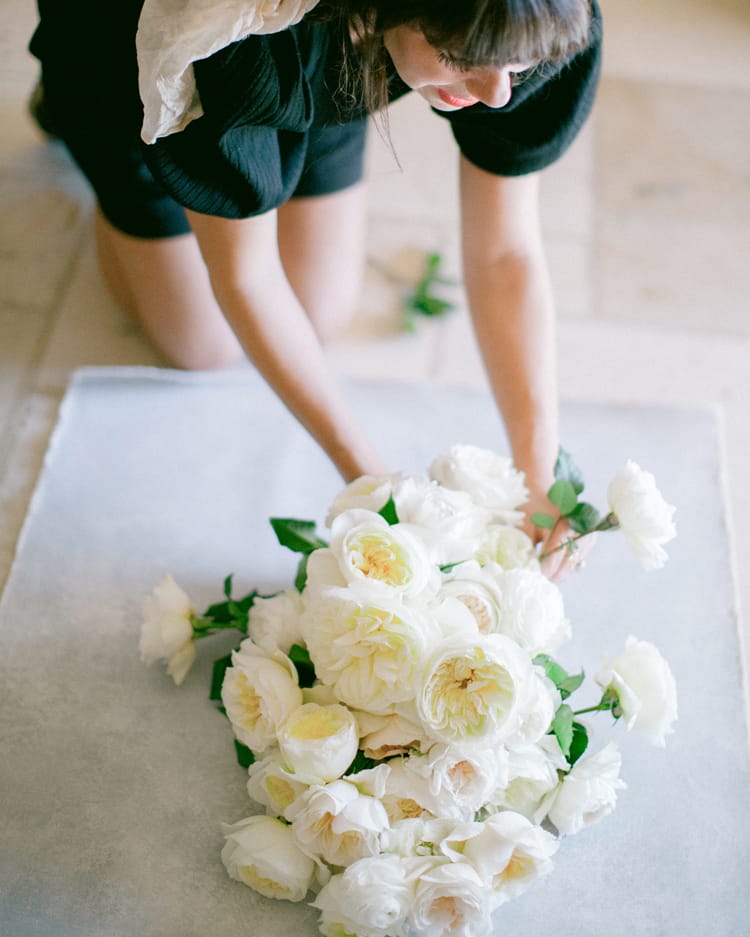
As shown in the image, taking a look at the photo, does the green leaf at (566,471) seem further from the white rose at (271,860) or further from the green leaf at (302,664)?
the white rose at (271,860)

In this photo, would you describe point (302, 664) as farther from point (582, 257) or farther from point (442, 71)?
point (582, 257)

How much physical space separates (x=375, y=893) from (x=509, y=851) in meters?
0.12

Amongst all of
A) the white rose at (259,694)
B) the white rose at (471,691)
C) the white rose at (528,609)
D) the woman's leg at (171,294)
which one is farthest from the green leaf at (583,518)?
the woman's leg at (171,294)

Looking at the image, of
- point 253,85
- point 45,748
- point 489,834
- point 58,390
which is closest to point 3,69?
point 58,390

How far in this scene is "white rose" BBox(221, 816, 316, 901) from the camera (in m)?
0.86

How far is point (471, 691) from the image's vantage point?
0.76 meters

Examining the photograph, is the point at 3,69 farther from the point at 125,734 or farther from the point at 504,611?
the point at 504,611

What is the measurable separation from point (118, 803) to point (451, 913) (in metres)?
0.41

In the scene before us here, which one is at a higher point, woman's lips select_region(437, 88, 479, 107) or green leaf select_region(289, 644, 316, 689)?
woman's lips select_region(437, 88, 479, 107)

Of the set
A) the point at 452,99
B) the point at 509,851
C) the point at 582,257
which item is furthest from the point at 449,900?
the point at 582,257

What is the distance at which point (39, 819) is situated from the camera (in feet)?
3.32

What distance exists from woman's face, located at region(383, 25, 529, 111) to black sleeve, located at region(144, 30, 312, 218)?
0.13m

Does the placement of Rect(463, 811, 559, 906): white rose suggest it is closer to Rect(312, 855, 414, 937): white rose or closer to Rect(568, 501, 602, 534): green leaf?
Rect(312, 855, 414, 937): white rose

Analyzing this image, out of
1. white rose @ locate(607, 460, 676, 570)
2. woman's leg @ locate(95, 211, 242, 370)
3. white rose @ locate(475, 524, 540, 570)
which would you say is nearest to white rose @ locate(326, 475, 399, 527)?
white rose @ locate(475, 524, 540, 570)
